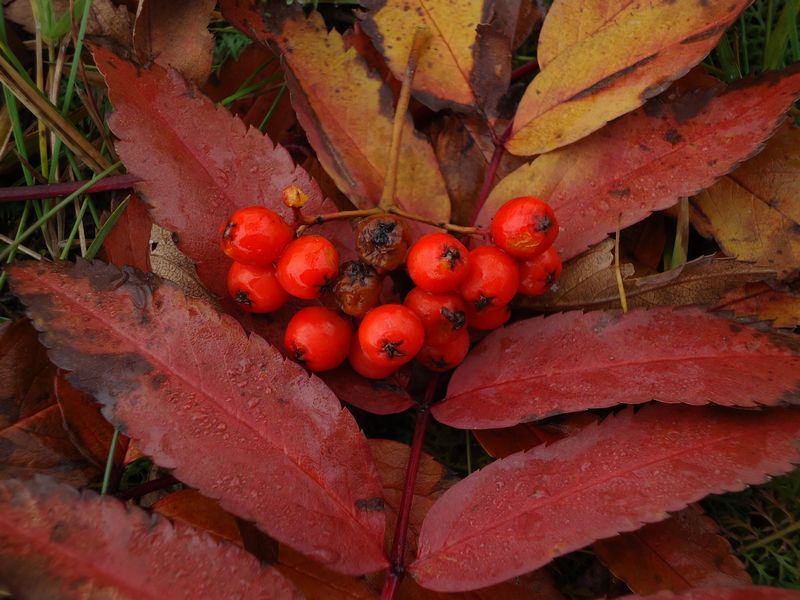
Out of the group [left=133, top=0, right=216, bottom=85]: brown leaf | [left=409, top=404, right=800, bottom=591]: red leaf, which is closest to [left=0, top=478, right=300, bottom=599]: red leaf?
[left=409, top=404, right=800, bottom=591]: red leaf

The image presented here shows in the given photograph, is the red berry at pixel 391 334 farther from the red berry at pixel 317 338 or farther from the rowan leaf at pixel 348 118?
the rowan leaf at pixel 348 118

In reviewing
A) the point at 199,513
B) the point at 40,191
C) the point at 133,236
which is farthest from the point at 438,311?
the point at 40,191

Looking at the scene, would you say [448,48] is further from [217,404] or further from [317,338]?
[217,404]

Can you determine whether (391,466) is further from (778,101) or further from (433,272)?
(778,101)

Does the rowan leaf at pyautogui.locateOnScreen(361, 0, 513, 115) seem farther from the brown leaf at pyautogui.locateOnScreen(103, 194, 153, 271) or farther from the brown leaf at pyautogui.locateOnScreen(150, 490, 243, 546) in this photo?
the brown leaf at pyautogui.locateOnScreen(150, 490, 243, 546)

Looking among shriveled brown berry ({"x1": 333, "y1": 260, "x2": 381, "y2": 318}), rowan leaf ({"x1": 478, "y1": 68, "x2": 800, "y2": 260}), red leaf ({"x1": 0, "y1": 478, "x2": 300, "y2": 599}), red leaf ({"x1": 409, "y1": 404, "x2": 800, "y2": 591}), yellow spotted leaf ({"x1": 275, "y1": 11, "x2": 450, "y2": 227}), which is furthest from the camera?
yellow spotted leaf ({"x1": 275, "y1": 11, "x2": 450, "y2": 227})
